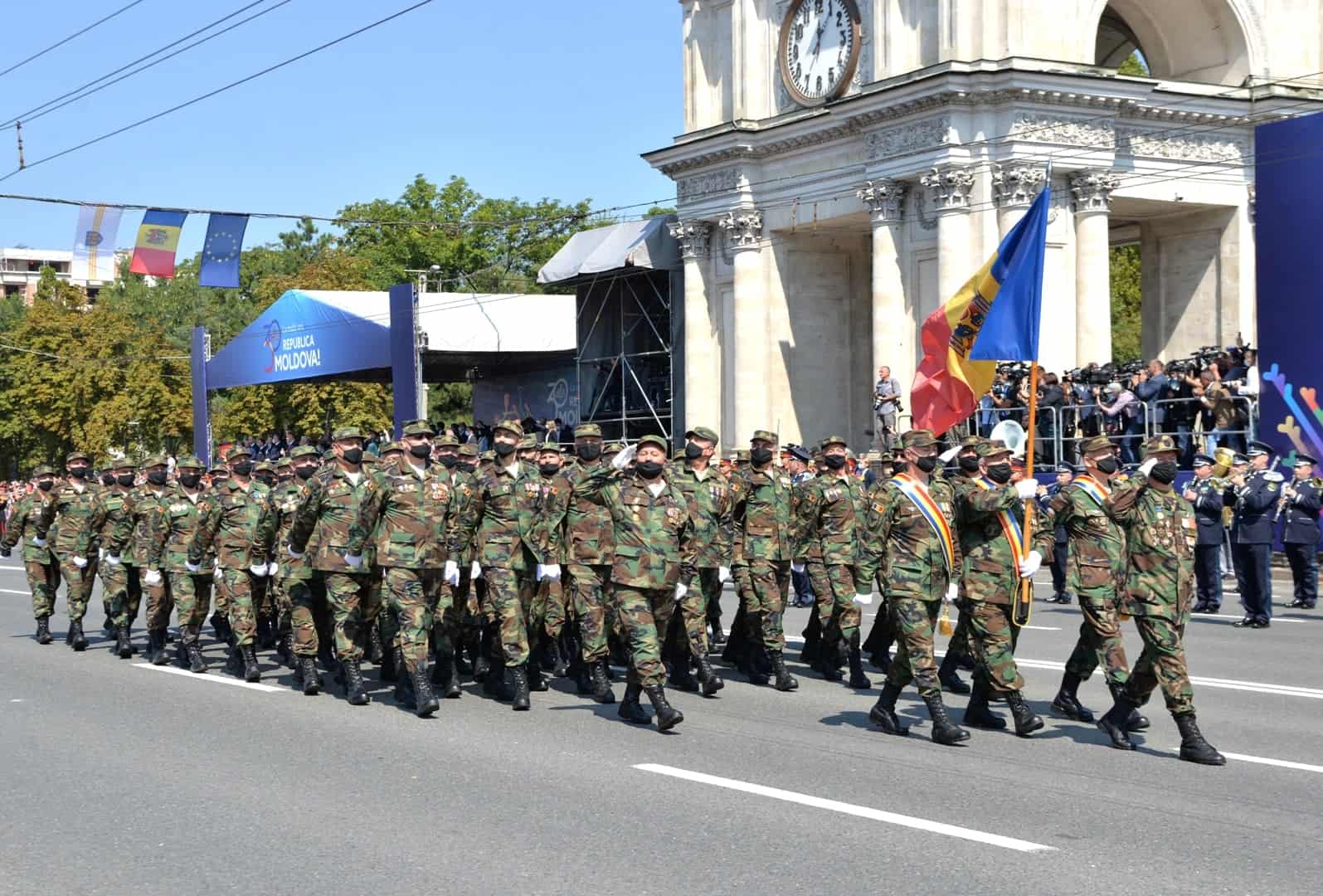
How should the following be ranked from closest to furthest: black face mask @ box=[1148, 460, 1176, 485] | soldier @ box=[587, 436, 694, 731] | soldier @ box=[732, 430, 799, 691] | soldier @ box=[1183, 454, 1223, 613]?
black face mask @ box=[1148, 460, 1176, 485]
soldier @ box=[587, 436, 694, 731]
soldier @ box=[732, 430, 799, 691]
soldier @ box=[1183, 454, 1223, 613]

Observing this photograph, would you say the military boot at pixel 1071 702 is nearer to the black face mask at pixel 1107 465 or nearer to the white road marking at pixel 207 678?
the black face mask at pixel 1107 465

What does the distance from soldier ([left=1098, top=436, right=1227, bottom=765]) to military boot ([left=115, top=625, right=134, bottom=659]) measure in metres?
9.41

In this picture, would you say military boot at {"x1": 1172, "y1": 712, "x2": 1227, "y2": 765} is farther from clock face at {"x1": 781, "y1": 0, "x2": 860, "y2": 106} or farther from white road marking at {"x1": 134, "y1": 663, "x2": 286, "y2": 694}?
clock face at {"x1": 781, "y1": 0, "x2": 860, "y2": 106}

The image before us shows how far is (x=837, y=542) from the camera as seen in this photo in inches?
501

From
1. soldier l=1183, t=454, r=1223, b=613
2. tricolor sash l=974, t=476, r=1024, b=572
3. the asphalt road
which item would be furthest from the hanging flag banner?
tricolor sash l=974, t=476, r=1024, b=572

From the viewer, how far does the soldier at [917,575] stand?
9.73 meters

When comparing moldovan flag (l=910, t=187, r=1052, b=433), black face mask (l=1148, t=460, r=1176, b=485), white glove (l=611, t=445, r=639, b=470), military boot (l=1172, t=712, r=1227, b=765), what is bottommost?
military boot (l=1172, t=712, r=1227, b=765)

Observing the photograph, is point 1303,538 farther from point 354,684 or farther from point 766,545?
point 354,684

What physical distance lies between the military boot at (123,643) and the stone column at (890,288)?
799 inches

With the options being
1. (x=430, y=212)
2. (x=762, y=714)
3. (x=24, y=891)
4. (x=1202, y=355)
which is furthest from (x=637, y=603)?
(x=430, y=212)

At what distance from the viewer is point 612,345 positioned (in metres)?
42.2

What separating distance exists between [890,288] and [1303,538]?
15.2 m

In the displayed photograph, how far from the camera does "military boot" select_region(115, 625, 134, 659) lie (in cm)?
1523

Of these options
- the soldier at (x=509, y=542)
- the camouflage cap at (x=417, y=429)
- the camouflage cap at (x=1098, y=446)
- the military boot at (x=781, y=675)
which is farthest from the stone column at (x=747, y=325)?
the camouflage cap at (x=1098, y=446)
